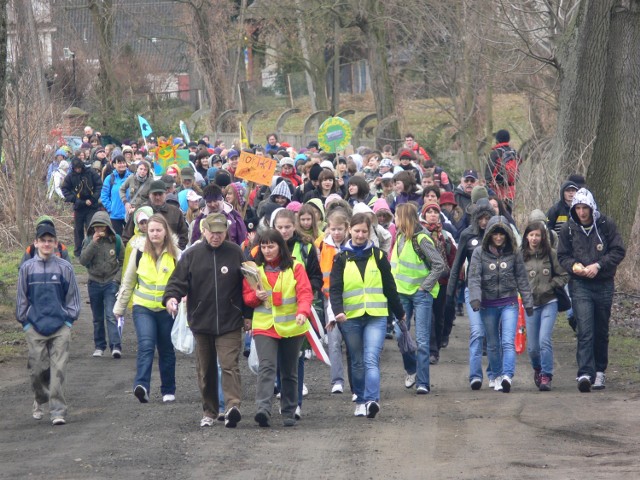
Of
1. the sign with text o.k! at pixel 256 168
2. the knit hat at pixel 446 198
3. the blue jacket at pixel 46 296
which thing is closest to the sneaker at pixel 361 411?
the blue jacket at pixel 46 296

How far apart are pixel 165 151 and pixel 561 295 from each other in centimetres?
1101

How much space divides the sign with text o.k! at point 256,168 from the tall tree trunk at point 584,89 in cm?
434

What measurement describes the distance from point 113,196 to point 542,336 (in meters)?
9.35

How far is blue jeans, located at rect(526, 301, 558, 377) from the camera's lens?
1189cm

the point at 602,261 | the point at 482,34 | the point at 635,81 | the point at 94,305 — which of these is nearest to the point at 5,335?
the point at 94,305

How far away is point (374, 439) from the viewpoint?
9641mm

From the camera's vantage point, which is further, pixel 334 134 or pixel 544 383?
pixel 334 134

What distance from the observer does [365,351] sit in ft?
34.5

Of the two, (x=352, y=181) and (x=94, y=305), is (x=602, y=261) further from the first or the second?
(x=94, y=305)

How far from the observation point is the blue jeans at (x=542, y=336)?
39.0 ft

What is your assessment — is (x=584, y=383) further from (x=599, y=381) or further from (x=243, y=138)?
(x=243, y=138)

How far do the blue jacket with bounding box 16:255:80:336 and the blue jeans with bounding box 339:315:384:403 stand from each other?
2.40 metres

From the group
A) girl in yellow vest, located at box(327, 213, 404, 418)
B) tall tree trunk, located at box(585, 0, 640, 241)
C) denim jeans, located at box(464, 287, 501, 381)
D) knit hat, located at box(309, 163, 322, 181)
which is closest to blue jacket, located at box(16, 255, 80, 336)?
girl in yellow vest, located at box(327, 213, 404, 418)

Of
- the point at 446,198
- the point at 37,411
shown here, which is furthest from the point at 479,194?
the point at 37,411
